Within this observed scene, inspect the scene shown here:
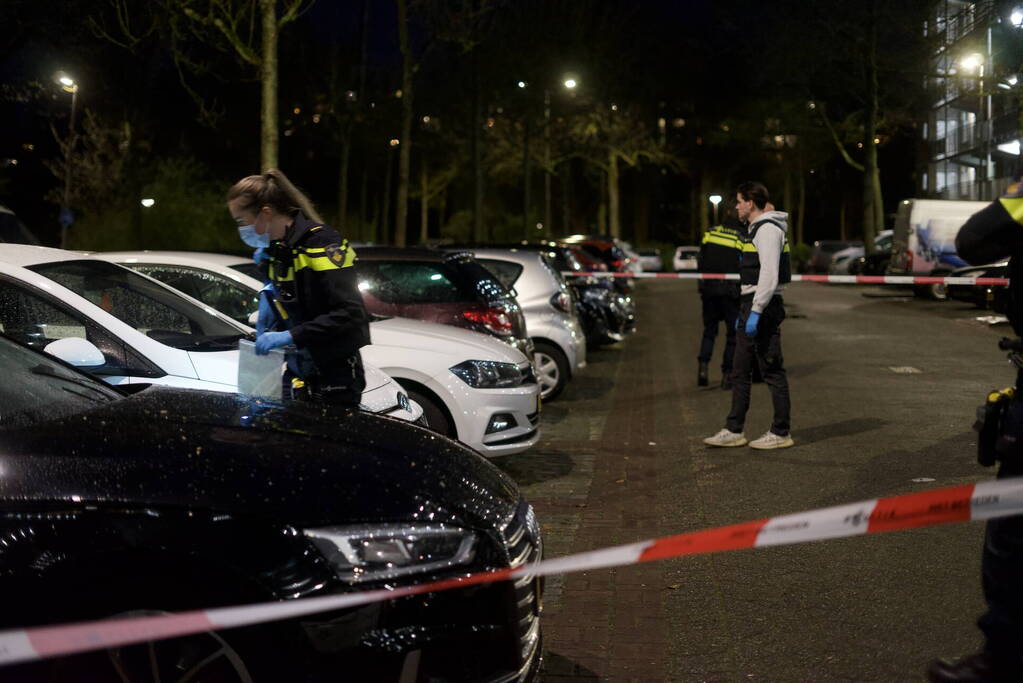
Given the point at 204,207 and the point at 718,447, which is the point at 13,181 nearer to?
the point at 204,207

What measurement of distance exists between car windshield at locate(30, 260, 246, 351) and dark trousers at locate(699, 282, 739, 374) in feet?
22.1

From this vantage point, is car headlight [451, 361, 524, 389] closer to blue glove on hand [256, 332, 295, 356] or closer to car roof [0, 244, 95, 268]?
car roof [0, 244, 95, 268]

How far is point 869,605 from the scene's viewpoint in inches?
212

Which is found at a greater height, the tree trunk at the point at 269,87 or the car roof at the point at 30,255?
the tree trunk at the point at 269,87

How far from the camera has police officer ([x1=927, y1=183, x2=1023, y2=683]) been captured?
140 inches

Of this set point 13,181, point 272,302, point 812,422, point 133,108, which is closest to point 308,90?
point 133,108

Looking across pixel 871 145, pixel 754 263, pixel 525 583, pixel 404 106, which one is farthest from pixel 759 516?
pixel 871 145

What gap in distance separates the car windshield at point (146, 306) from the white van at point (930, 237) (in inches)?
921

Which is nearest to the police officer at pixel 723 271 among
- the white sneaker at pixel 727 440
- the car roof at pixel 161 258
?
the white sneaker at pixel 727 440

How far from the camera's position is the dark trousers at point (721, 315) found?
12.6 meters

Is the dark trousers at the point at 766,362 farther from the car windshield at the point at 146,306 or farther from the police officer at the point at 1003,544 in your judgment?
the police officer at the point at 1003,544

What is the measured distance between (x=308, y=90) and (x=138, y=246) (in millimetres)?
15674

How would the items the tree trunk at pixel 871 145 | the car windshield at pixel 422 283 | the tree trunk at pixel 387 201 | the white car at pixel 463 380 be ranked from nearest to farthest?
the white car at pixel 463 380, the car windshield at pixel 422 283, the tree trunk at pixel 871 145, the tree trunk at pixel 387 201

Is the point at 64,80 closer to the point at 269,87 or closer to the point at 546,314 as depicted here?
the point at 269,87
